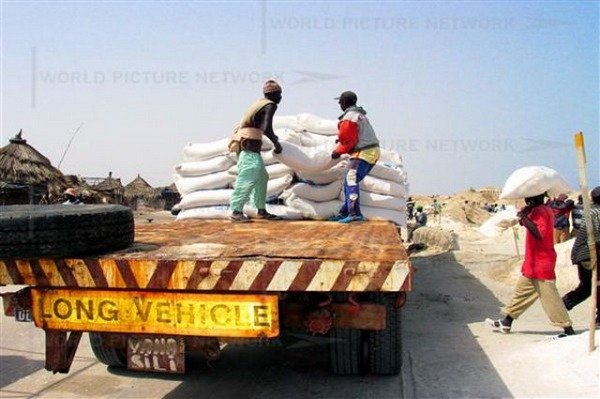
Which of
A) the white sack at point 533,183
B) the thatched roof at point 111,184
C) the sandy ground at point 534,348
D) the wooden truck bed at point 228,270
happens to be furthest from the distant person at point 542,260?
the thatched roof at point 111,184

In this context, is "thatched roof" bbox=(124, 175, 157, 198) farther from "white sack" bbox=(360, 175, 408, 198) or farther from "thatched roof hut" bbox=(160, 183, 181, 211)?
"white sack" bbox=(360, 175, 408, 198)

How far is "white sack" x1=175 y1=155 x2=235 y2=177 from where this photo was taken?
245 inches

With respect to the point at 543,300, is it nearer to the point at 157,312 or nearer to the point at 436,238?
the point at 157,312

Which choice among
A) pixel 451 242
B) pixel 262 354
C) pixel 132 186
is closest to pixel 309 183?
pixel 262 354

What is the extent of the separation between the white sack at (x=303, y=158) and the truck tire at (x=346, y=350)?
2.55 meters

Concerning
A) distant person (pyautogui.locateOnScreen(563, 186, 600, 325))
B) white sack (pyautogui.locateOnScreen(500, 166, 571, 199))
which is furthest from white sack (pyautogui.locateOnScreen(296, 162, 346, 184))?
distant person (pyautogui.locateOnScreen(563, 186, 600, 325))

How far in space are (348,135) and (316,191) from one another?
738 mm

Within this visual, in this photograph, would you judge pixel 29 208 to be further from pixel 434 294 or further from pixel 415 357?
pixel 434 294

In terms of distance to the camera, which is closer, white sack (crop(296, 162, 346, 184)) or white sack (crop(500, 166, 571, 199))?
white sack (crop(500, 166, 571, 199))

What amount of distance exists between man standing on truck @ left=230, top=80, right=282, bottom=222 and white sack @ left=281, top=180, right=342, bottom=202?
35cm

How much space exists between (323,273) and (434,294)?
186 inches

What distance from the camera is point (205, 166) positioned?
632 cm

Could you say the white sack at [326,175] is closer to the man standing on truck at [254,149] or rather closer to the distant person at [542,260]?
the man standing on truck at [254,149]

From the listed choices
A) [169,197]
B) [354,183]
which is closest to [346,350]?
[354,183]
